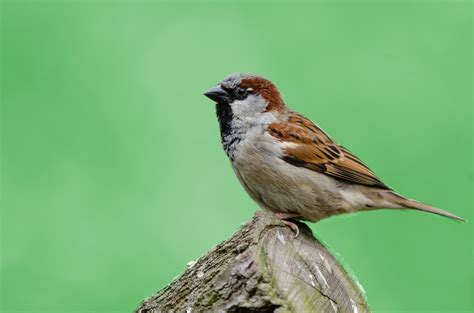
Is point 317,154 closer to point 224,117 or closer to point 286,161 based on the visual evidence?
point 286,161

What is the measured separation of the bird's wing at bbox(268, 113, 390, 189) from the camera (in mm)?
2734

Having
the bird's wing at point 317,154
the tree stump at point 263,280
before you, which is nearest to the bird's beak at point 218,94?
the bird's wing at point 317,154

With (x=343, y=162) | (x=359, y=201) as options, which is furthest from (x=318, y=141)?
(x=359, y=201)

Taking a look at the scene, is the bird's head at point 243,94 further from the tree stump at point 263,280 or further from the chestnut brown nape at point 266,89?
the tree stump at point 263,280

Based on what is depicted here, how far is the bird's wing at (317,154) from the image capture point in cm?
273

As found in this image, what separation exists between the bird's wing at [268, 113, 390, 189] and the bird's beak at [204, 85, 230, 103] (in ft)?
0.78

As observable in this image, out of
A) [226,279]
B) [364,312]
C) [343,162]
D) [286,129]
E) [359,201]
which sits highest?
[286,129]

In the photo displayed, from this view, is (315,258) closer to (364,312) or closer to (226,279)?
(364,312)

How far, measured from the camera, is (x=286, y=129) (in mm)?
2773

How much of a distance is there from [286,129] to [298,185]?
280mm

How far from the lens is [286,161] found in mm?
2688

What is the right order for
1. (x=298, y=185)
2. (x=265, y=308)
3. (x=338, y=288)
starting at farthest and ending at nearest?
(x=298, y=185), (x=338, y=288), (x=265, y=308)

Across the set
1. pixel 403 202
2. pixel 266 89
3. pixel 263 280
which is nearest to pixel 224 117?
pixel 266 89

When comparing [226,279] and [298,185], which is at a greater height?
[298,185]
